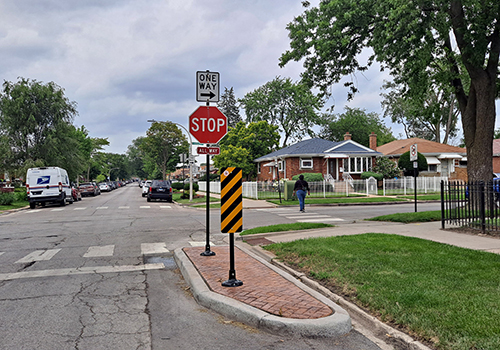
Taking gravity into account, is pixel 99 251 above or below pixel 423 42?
below

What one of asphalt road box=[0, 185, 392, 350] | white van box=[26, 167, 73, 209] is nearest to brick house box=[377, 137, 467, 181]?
white van box=[26, 167, 73, 209]

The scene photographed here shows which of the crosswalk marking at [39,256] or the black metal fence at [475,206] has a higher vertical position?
the black metal fence at [475,206]

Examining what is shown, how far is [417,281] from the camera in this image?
5484mm

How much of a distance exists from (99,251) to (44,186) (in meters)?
17.8

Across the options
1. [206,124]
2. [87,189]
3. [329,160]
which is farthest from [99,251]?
[87,189]

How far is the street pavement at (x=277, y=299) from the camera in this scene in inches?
167

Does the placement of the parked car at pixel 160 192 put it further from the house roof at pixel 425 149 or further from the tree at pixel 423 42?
the house roof at pixel 425 149

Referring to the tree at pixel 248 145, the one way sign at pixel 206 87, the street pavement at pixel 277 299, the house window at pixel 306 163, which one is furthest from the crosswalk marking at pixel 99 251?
the tree at pixel 248 145

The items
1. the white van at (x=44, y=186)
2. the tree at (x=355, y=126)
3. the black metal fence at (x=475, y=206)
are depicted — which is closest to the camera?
the black metal fence at (x=475, y=206)

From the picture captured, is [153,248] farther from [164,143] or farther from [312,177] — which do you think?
[164,143]

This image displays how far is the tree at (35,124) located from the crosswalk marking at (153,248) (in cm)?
2924

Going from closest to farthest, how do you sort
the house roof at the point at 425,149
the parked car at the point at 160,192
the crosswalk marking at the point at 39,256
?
the crosswalk marking at the point at 39,256, the parked car at the point at 160,192, the house roof at the point at 425,149

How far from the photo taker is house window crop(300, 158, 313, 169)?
119 feet

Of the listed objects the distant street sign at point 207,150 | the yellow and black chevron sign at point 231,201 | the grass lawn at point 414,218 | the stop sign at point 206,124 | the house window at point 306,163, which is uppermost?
the house window at point 306,163
